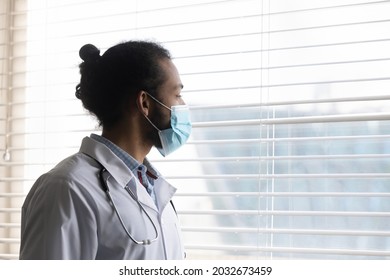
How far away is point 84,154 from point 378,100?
878 mm

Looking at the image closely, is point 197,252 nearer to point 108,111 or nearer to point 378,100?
point 108,111

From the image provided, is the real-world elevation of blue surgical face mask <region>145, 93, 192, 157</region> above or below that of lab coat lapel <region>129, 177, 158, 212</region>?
above

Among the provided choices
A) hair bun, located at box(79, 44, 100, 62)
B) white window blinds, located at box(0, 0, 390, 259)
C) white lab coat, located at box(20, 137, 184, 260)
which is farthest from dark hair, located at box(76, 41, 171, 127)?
white window blinds, located at box(0, 0, 390, 259)

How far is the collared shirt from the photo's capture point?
1.51m

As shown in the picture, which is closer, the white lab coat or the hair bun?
the white lab coat

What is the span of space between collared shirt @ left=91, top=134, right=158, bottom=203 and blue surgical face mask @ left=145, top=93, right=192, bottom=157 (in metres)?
0.08

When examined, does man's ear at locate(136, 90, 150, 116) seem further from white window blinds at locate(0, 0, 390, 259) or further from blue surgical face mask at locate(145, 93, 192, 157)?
white window blinds at locate(0, 0, 390, 259)

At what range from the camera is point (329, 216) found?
5.66 feet

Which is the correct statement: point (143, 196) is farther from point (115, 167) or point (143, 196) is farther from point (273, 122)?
point (273, 122)

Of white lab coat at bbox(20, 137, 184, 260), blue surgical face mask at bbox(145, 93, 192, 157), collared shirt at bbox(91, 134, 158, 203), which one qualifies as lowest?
white lab coat at bbox(20, 137, 184, 260)

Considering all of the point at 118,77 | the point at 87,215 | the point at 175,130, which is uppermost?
the point at 118,77

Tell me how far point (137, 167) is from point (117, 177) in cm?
11

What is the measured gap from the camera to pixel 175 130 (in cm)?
157

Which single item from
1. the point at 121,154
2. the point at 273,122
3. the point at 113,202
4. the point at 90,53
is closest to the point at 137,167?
the point at 121,154
